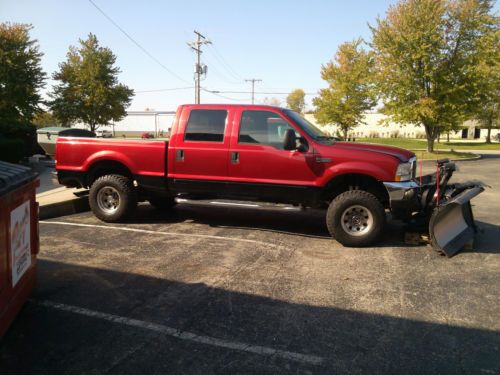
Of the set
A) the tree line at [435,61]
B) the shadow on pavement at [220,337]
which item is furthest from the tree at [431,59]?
the shadow on pavement at [220,337]

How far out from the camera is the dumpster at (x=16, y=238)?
10.0 ft

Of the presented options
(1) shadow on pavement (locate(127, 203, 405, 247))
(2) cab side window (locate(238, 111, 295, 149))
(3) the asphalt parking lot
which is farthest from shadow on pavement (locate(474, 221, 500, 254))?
(2) cab side window (locate(238, 111, 295, 149))

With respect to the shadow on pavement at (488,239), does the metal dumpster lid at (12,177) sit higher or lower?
higher

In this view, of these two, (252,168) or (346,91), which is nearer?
(252,168)

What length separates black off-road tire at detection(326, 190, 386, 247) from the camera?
5.69 metres

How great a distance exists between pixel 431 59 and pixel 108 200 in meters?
21.3

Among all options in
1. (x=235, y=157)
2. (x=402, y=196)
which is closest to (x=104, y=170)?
(x=235, y=157)

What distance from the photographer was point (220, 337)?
10.6 feet

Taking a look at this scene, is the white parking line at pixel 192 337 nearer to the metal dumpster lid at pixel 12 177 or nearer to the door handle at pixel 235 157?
the metal dumpster lid at pixel 12 177

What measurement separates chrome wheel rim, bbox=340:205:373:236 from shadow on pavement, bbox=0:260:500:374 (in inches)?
87.6

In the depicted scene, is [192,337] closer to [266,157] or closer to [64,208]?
[266,157]

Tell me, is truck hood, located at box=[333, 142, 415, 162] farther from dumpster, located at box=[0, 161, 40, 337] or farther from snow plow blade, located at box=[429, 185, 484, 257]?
dumpster, located at box=[0, 161, 40, 337]

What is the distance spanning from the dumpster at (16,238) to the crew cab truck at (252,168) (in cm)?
287

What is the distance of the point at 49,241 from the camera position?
584 cm
